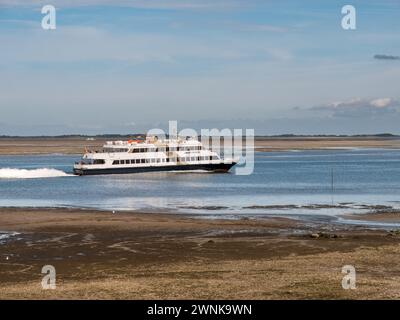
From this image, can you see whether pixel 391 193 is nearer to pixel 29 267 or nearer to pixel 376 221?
pixel 376 221

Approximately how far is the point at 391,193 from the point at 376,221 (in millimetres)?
22649

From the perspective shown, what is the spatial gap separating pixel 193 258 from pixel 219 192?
136ft

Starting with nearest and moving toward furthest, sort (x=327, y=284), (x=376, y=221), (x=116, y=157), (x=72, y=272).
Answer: (x=327, y=284) → (x=72, y=272) → (x=376, y=221) → (x=116, y=157)

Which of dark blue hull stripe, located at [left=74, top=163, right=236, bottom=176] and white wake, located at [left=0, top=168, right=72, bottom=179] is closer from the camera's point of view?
white wake, located at [left=0, top=168, right=72, bottom=179]

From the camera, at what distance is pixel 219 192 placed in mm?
74625

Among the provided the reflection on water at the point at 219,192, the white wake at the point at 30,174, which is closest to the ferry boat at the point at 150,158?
the reflection on water at the point at 219,192

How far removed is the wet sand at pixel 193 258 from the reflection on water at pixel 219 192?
10077 millimetres

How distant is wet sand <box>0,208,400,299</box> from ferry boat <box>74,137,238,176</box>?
1940 inches

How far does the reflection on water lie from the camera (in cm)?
5962

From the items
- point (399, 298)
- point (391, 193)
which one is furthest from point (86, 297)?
point (391, 193)

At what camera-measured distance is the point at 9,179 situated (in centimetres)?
9550
